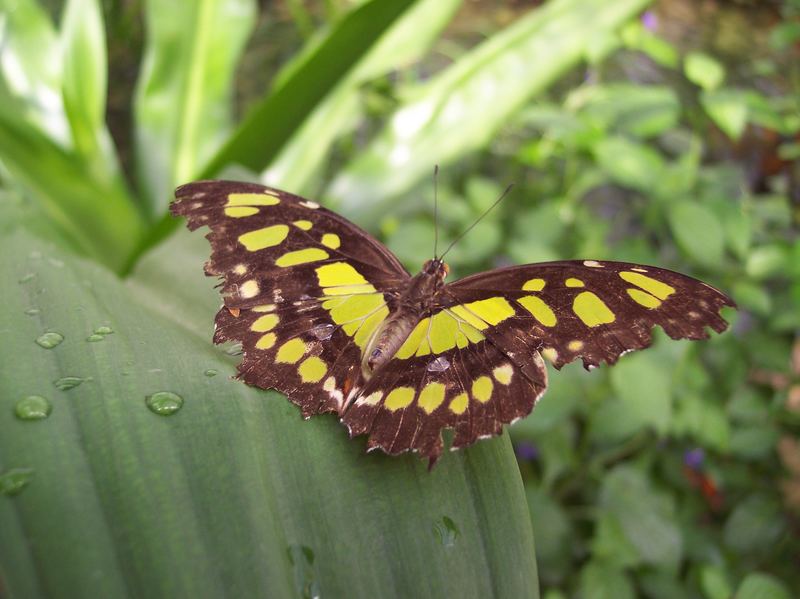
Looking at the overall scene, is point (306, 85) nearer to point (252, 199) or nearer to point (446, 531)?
point (252, 199)

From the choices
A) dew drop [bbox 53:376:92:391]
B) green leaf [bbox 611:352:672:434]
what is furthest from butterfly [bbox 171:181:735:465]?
green leaf [bbox 611:352:672:434]

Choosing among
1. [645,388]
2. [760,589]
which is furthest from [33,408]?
[760,589]

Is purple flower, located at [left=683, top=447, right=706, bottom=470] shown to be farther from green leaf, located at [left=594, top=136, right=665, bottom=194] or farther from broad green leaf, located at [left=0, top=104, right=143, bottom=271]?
broad green leaf, located at [left=0, top=104, right=143, bottom=271]

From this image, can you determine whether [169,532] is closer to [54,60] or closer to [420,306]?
[420,306]

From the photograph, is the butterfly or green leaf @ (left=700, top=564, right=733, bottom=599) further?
green leaf @ (left=700, top=564, right=733, bottom=599)

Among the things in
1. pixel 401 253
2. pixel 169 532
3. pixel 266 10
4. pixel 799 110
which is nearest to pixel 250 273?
pixel 169 532
